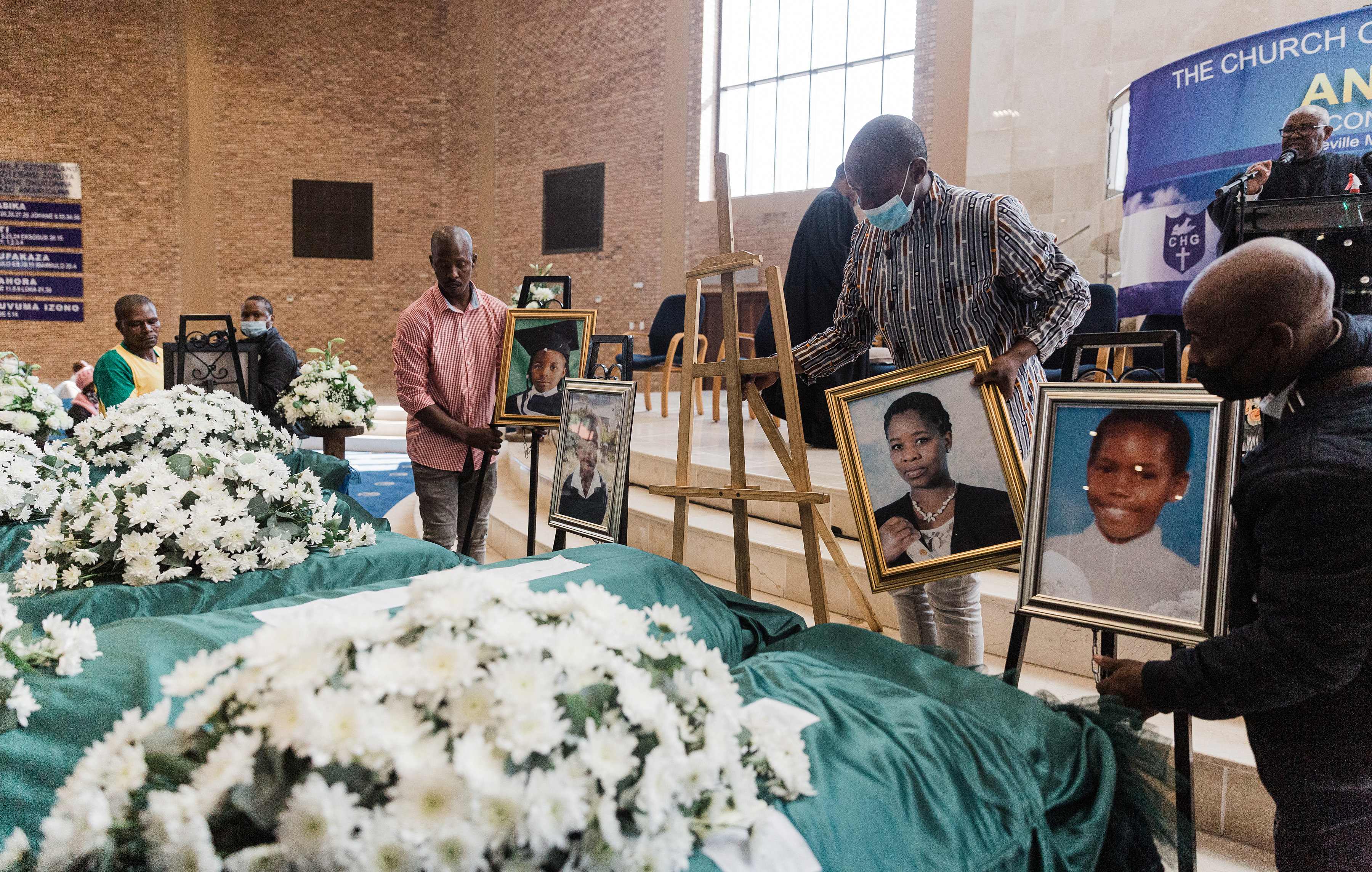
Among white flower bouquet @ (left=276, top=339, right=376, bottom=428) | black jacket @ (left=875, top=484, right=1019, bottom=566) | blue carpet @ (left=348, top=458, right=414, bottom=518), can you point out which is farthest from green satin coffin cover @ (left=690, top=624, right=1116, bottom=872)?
blue carpet @ (left=348, top=458, right=414, bottom=518)

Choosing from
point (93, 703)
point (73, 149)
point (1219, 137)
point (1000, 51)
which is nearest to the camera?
point (93, 703)

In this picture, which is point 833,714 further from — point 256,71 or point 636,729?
point 256,71

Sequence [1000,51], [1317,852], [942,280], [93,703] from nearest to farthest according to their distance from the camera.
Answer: [1317,852], [93,703], [942,280], [1000,51]

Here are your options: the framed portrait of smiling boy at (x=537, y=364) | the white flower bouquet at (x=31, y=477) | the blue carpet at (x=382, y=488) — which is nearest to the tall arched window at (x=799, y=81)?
the blue carpet at (x=382, y=488)

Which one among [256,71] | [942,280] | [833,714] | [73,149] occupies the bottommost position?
[833,714]

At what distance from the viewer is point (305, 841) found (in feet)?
2.38

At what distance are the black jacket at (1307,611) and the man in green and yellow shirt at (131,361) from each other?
4565 mm

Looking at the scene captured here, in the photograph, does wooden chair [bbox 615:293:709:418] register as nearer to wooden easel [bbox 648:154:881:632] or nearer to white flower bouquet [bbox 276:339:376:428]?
white flower bouquet [bbox 276:339:376:428]

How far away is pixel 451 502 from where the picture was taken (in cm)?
309

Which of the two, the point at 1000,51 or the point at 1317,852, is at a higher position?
the point at 1000,51

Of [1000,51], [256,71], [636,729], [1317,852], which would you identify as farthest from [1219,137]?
[256,71]

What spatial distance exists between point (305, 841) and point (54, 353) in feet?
51.7

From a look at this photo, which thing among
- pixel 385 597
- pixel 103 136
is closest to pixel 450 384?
pixel 385 597

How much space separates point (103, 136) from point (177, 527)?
45.9 ft
